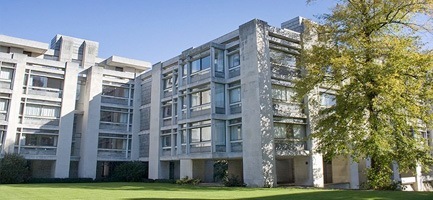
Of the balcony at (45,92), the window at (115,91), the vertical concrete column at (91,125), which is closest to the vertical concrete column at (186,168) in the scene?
the vertical concrete column at (91,125)

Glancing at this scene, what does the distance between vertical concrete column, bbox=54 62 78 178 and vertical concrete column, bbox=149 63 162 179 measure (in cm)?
757

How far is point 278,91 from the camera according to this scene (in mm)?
26891

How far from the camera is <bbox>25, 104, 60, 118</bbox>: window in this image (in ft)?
111

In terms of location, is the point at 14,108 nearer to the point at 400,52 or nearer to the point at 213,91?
the point at 213,91

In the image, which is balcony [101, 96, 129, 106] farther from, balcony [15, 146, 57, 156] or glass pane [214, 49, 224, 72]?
glass pane [214, 49, 224, 72]

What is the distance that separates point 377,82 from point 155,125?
21.6 metres

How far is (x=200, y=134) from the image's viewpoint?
92.8ft

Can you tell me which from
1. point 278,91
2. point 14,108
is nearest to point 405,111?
point 278,91

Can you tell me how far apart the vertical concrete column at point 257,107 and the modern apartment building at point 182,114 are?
0.07 metres

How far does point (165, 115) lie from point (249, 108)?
12.2 m

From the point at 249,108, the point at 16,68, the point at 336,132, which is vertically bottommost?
the point at 336,132

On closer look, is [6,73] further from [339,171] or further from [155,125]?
[339,171]

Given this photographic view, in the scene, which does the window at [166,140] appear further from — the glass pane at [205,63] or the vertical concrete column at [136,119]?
the glass pane at [205,63]

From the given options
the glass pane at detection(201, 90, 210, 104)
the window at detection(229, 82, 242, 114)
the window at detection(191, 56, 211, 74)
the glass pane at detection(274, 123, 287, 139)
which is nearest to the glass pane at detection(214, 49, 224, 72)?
the window at detection(191, 56, 211, 74)
